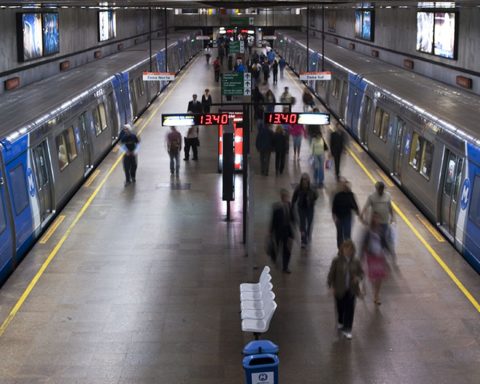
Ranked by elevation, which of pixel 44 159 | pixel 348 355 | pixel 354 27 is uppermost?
pixel 354 27

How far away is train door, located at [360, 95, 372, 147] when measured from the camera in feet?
75.7

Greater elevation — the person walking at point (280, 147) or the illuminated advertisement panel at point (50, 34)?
the illuminated advertisement panel at point (50, 34)

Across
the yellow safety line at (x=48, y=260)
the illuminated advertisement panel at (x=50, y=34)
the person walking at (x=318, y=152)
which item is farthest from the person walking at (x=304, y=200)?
the illuminated advertisement panel at (x=50, y=34)

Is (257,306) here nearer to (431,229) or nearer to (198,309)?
(198,309)

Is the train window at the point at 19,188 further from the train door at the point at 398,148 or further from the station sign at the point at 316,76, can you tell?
the station sign at the point at 316,76

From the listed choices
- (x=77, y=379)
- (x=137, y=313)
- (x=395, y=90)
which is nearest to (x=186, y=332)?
(x=137, y=313)

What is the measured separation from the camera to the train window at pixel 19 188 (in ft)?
41.5

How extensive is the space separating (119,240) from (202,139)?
12.0m

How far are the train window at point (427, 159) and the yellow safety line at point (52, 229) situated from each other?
293 inches

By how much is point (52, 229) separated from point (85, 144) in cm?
505

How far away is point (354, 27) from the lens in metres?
46.7

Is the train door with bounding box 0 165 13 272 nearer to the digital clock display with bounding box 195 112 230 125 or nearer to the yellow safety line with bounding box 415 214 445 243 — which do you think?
the digital clock display with bounding box 195 112 230 125

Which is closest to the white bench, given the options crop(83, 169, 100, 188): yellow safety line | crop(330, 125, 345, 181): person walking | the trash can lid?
the trash can lid

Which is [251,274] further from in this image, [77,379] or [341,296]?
[77,379]
